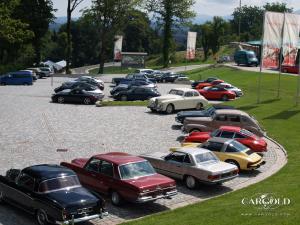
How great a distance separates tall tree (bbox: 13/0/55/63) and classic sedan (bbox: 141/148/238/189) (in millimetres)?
59269

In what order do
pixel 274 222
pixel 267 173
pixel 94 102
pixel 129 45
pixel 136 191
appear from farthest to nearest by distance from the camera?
pixel 129 45 → pixel 94 102 → pixel 267 173 → pixel 136 191 → pixel 274 222

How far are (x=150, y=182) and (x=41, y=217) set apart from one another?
341 centimetres

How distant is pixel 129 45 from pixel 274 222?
110 meters

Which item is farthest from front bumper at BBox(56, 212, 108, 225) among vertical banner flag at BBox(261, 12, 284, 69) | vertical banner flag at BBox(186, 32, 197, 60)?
vertical banner flag at BBox(186, 32, 197, 60)

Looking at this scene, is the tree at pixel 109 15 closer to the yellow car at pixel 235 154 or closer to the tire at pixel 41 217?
the yellow car at pixel 235 154

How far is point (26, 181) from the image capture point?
14.7 meters

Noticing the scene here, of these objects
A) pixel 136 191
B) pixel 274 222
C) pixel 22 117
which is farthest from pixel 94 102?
pixel 274 222

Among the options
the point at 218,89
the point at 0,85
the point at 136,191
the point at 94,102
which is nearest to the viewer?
the point at 136,191

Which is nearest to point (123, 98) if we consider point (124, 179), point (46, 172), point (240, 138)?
point (240, 138)

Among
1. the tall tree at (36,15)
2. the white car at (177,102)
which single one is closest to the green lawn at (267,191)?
the white car at (177,102)

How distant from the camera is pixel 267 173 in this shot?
19594 mm

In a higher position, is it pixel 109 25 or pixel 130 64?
pixel 109 25

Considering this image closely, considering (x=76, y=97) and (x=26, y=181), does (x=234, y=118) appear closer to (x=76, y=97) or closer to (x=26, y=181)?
(x=26, y=181)

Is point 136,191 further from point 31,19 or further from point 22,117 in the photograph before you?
point 31,19
